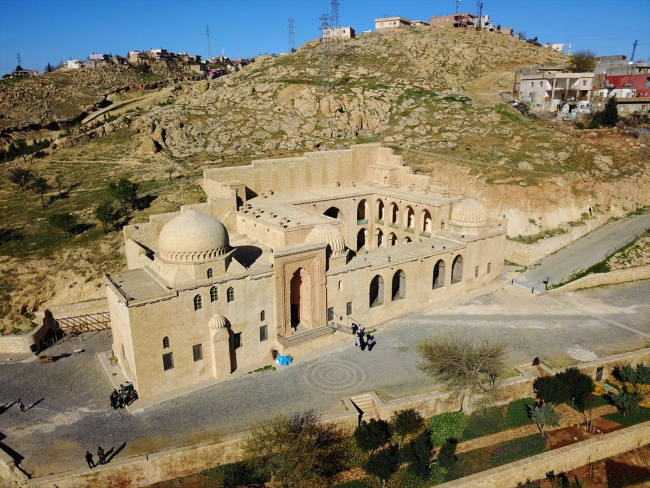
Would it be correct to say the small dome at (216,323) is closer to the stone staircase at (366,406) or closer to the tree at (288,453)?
the tree at (288,453)

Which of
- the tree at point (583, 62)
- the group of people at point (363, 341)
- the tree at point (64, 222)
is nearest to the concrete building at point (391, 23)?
the tree at point (583, 62)

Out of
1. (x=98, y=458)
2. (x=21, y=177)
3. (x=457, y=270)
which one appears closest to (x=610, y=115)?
(x=457, y=270)

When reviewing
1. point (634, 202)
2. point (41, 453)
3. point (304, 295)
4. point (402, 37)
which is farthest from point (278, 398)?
point (402, 37)

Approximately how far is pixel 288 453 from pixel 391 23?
102 metres

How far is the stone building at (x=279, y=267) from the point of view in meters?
23.6

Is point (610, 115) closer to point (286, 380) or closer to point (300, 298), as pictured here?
point (300, 298)

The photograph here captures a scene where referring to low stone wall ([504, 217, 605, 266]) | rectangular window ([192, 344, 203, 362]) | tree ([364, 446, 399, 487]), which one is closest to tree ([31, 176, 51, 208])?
rectangular window ([192, 344, 203, 362])

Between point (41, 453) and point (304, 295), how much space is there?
1462cm

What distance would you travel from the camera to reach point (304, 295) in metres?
28.3

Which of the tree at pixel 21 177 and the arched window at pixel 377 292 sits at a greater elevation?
the tree at pixel 21 177

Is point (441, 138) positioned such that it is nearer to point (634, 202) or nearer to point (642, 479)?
point (634, 202)

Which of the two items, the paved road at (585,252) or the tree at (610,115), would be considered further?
the tree at (610,115)

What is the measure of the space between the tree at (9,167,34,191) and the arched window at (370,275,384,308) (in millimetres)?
37056

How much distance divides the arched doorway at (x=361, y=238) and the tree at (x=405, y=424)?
23.3m
